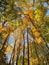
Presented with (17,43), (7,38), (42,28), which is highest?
(42,28)

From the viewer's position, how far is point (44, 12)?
14.5m

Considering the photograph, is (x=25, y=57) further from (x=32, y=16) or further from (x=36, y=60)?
(x=32, y=16)

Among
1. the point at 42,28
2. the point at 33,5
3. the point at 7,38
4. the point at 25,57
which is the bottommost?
the point at 25,57

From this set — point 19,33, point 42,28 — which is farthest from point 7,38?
point 42,28

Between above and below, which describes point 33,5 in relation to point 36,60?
above

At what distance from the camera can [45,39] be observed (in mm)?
17688

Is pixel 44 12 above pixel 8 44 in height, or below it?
above

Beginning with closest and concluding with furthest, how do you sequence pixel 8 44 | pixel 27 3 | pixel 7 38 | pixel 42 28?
pixel 27 3
pixel 42 28
pixel 7 38
pixel 8 44

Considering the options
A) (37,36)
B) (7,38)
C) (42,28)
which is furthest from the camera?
(7,38)

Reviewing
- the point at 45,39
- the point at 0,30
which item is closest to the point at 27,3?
the point at 0,30

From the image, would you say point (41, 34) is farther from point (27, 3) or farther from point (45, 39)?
point (27, 3)

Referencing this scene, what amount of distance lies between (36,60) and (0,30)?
10.8m

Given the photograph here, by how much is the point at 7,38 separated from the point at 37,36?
334 cm

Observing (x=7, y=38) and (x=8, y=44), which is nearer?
(x=7, y=38)
